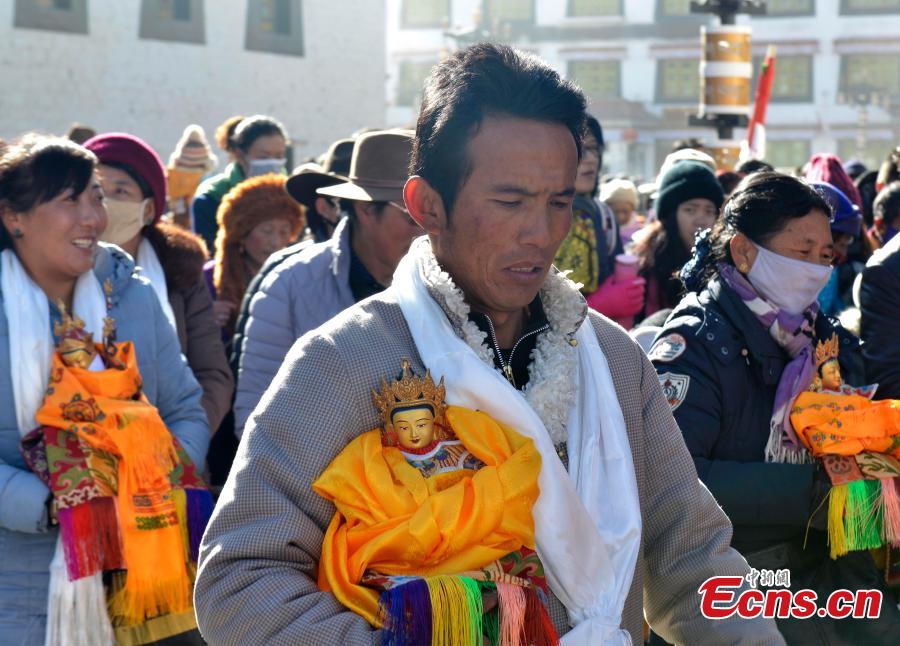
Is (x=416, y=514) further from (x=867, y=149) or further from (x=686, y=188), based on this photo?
(x=867, y=149)

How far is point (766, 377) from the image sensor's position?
12.4ft

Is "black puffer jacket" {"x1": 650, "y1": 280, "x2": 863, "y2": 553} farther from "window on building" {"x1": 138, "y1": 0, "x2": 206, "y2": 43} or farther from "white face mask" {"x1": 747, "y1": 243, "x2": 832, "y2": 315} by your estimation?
"window on building" {"x1": 138, "y1": 0, "x2": 206, "y2": 43}

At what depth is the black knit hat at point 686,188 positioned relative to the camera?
6.06 metres

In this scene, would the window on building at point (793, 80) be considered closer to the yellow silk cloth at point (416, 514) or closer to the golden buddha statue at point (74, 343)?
the golden buddha statue at point (74, 343)

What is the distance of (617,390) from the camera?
254 cm

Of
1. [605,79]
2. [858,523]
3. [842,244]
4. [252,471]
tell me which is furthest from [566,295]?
[605,79]

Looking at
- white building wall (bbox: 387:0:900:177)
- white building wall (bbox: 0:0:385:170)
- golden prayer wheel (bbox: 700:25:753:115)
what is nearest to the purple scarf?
golden prayer wheel (bbox: 700:25:753:115)

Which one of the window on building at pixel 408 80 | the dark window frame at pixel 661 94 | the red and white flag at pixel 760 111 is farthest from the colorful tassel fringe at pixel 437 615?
the window on building at pixel 408 80

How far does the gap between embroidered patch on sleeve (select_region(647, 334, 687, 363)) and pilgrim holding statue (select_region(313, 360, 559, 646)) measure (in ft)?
5.11

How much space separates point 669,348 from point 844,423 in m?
0.56

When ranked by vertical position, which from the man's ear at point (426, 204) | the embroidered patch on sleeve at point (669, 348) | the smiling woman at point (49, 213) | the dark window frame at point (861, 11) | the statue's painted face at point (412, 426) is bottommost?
the embroidered patch on sleeve at point (669, 348)

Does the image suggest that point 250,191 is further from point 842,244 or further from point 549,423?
point 549,423

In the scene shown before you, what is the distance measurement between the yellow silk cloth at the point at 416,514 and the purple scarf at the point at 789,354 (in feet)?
5.63

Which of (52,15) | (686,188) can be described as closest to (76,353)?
(686,188)
